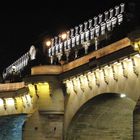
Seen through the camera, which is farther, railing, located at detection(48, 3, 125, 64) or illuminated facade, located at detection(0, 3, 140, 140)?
railing, located at detection(48, 3, 125, 64)

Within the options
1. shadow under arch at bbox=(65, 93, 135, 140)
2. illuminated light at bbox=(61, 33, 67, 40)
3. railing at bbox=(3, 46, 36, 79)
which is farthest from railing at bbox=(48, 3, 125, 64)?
railing at bbox=(3, 46, 36, 79)

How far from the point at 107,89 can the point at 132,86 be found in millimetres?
3028

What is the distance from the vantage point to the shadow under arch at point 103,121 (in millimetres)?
35034

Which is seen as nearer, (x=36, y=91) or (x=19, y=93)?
(x=36, y=91)

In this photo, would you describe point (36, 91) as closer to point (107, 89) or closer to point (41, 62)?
point (41, 62)

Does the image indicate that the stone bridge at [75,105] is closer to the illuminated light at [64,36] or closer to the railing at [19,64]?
the illuminated light at [64,36]

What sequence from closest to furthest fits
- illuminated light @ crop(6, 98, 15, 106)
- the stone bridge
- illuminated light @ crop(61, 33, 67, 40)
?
the stone bridge → illuminated light @ crop(6, 98, 15, 106) → illuminated light @ crop(61, 33, 67, 40)

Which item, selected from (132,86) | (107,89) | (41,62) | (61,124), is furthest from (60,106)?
(132,86)

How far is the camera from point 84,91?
110 feet

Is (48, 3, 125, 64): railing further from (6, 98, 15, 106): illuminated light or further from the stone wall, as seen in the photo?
(6, 98, 15, 106): illuminated light

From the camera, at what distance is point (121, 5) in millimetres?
36969

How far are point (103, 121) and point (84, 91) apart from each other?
3957 millimetres

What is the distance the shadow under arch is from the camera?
1379 inches

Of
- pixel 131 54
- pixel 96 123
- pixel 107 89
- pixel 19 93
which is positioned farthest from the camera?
pixel 19 93
